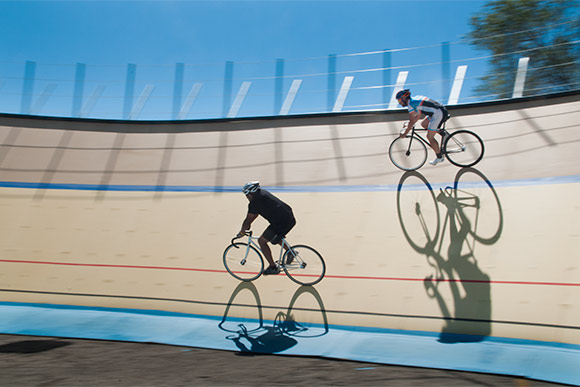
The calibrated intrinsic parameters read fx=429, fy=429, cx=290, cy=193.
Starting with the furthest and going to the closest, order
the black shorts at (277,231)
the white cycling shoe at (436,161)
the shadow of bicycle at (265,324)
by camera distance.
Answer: the white cycling shoe at (436,161) → the black shorts at (277,231) → the shadow of bicycle at (265,324)

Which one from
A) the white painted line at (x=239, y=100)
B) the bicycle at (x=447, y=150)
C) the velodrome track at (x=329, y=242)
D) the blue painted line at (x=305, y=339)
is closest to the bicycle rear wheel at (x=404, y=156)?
the bicycle at (x=447, y=150)

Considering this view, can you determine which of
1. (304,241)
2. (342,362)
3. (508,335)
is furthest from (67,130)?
(508,335)

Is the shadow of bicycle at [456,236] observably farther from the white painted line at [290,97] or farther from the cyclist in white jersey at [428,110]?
the white painted line at [290,97]

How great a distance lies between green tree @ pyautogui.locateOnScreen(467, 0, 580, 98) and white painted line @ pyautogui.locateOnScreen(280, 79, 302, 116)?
15.1 feet

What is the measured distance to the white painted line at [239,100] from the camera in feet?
35.4

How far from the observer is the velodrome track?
459 centimetres

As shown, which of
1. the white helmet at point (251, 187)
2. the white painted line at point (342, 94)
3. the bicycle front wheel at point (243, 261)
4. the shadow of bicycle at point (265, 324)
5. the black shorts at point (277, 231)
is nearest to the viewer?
the shadow of bicycle at point (265, 324)

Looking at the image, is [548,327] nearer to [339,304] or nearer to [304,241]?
[339,304]

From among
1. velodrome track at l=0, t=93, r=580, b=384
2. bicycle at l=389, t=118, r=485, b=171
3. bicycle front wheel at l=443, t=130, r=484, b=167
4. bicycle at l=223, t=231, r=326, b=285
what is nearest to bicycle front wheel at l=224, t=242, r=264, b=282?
bicycle at l=223, t=231, r=326, b=285

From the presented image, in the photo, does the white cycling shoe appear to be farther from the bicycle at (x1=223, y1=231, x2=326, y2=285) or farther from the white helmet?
the white helmet

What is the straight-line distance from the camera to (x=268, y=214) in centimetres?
542

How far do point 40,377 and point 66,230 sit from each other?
4.19 metres

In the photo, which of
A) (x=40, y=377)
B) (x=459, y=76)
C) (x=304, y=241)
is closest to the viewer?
(x=40, y=377)

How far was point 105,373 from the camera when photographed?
367 cm
